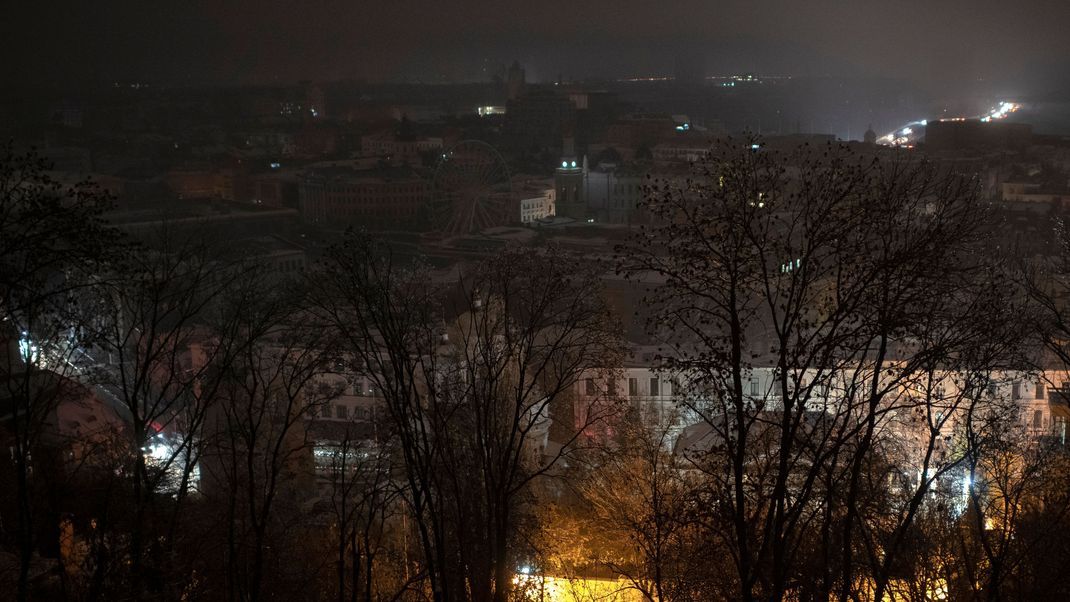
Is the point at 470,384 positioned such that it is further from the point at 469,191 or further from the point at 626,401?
the point at 469,191

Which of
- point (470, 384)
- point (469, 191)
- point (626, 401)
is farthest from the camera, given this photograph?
point (469, 191)

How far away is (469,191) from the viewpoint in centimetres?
1476

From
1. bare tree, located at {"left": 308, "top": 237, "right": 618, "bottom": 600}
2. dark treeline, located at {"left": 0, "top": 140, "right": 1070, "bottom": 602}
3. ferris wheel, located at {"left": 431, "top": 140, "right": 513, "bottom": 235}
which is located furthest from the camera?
ferris wheel, located at {"left": 431, "top": 140, "right": 513, "bottom": 235}

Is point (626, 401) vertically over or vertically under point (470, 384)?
under

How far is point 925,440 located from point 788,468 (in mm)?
3304

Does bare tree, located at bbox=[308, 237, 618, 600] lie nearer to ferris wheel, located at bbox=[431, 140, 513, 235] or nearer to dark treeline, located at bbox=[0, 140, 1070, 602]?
dark treeline, located at bbox=[0, 140, 1070, 602]

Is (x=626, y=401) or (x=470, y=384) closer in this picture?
(x=470, y=384)

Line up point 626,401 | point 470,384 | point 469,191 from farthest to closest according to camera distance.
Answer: point 469,191 → point 626,401 → point 470,384

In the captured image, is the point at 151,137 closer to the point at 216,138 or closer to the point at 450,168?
the point at 216,138

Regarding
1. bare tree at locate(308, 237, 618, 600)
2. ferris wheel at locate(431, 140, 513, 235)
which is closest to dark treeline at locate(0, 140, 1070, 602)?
bare tree at locate(308, 237, 618, 600)

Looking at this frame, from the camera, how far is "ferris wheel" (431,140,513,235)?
1483 cm

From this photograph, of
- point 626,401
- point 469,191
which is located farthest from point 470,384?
point 469,191

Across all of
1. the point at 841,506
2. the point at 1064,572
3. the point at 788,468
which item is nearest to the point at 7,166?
the point at 788,468

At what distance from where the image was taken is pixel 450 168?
15219 mm
